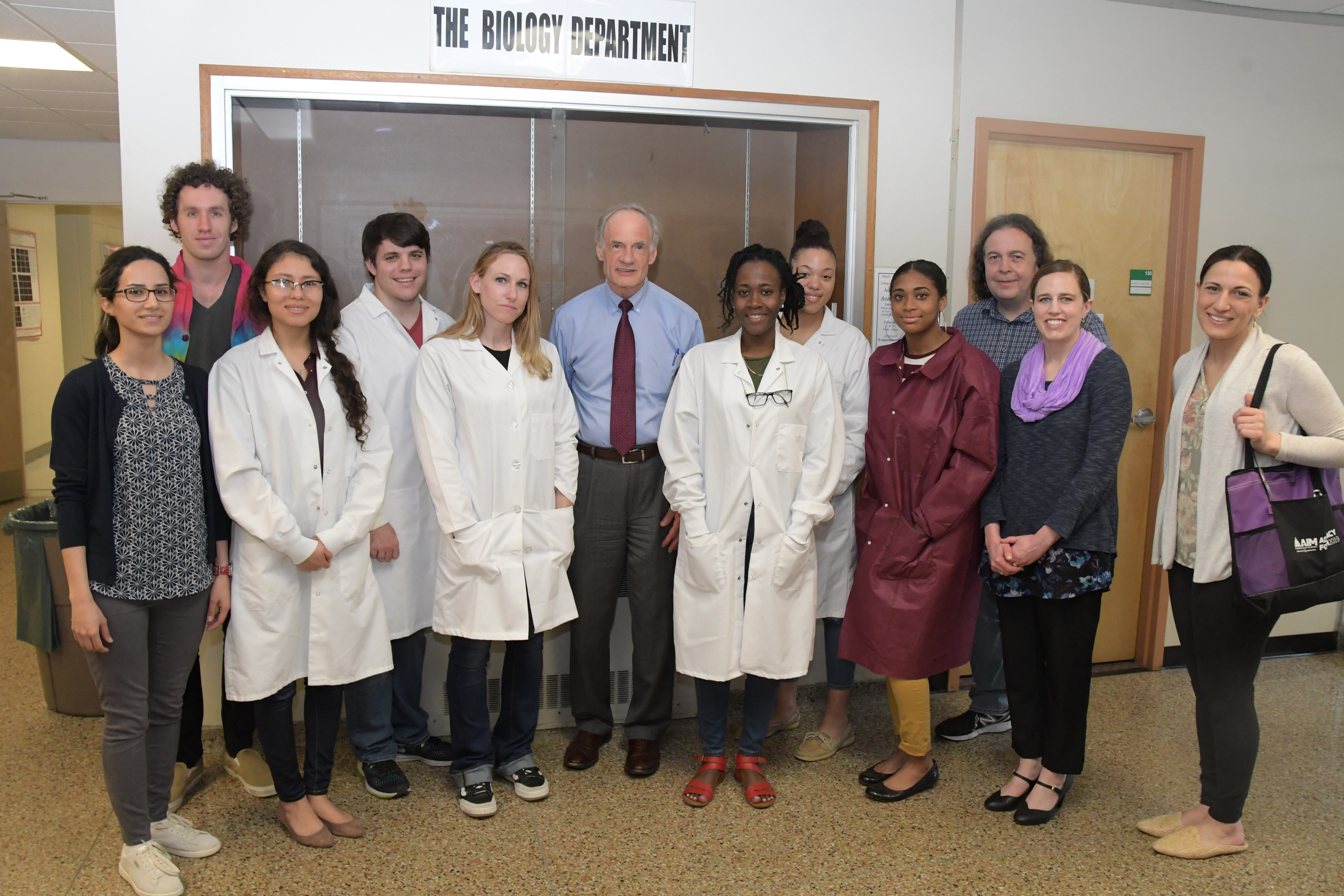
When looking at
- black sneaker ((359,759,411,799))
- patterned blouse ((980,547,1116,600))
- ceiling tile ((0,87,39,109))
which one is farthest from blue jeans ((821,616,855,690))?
ceiling tile ((0,87,39,109))

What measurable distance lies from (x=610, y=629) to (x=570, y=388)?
2.66 ft

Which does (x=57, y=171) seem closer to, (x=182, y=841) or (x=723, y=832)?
(x=182, y=841)

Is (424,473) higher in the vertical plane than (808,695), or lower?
higher

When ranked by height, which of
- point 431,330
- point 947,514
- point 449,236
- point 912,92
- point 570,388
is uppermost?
Result: point 912,92

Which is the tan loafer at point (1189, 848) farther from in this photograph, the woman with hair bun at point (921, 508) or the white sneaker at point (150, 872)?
the white sneaker at point (150, 872)

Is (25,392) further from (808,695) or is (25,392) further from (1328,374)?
(1328,374)

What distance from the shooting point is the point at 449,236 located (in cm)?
314

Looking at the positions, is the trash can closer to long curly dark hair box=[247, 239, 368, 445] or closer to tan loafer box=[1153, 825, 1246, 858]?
long curly dark hair box=[247, 239, 368, 445]

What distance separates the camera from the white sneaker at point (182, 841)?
230cm

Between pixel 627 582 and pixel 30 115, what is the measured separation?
6.37 metres

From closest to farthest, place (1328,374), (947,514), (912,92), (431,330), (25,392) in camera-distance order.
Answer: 1. (947,514)
2. (431,330)
3. (912,92)
4. (1328,374)
5. (25,392)

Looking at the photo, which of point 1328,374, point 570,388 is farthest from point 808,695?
point 1328,374

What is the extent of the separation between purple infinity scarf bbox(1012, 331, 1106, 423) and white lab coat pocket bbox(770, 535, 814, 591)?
71 centimetres

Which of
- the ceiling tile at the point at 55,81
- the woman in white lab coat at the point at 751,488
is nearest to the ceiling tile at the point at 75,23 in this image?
the ceiling tile at the point at 55,81
